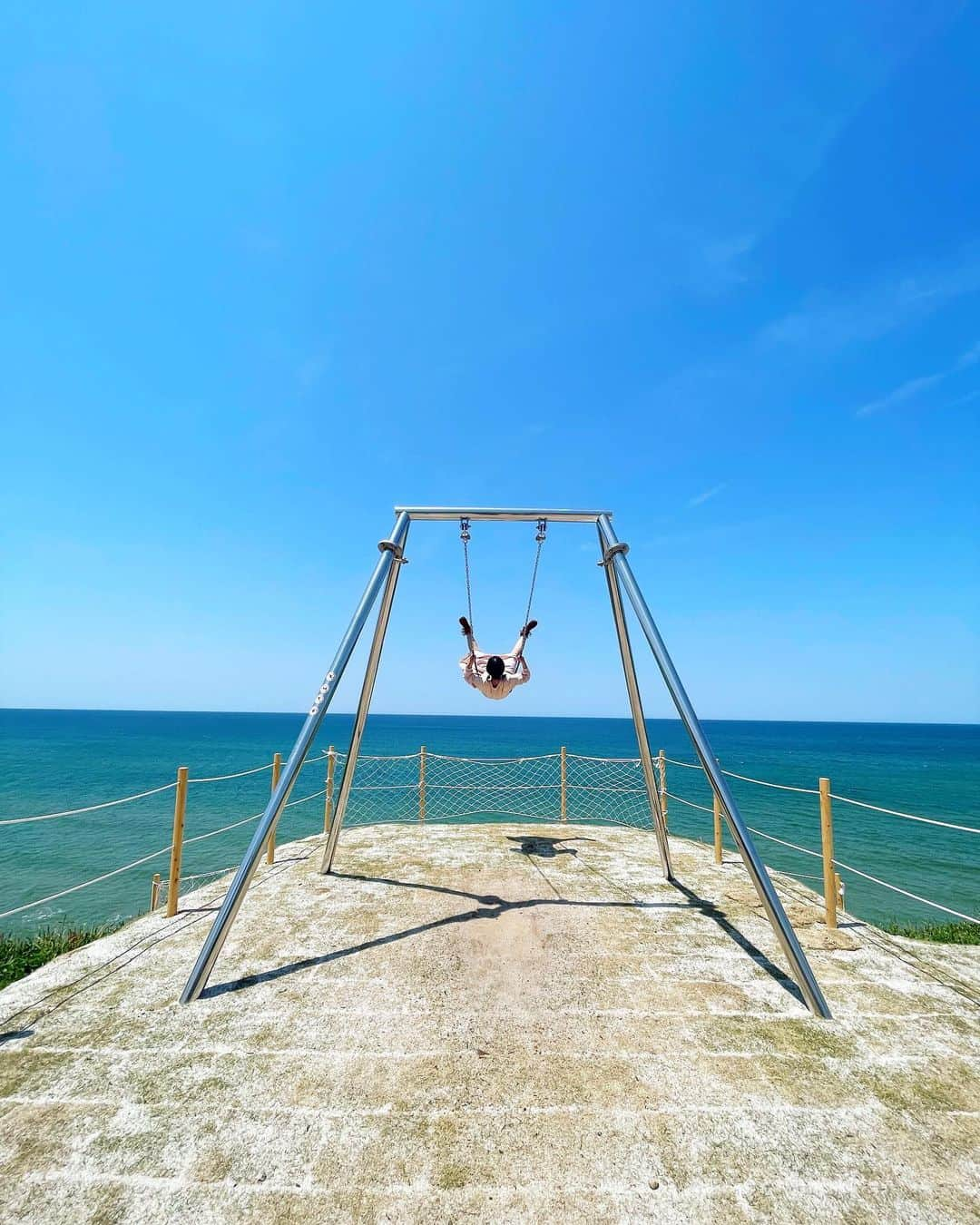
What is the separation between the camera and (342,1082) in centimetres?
227

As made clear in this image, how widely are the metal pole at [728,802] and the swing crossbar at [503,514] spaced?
49 cm

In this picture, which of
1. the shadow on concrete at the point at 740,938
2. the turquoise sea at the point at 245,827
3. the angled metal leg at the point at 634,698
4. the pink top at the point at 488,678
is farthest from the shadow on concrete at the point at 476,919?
the turquoise sea at the point at 245,827

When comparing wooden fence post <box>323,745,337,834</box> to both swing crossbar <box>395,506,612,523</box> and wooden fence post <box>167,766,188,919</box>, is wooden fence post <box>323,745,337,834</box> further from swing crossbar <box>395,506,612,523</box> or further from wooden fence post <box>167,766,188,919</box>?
swing crossbar <box>395,506,612,523</box>

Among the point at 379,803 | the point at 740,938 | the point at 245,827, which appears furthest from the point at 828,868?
the point at 379,803

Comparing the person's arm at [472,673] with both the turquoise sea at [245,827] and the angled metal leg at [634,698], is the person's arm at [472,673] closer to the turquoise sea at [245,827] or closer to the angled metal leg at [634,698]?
the angled metal leg at [634,698]

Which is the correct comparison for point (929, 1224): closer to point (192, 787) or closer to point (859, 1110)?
point (859, 1110)

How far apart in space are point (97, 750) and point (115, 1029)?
198ft

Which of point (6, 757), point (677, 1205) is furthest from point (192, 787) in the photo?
point (677, 1205)

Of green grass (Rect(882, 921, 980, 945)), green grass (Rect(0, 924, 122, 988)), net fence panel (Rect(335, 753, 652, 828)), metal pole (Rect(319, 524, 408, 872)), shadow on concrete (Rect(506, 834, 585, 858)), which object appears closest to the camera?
green grass (Rect(0, 924, 122, 988))

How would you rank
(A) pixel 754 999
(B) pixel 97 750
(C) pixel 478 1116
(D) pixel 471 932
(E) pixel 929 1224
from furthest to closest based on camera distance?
(B) pixel 97 750, (D) pixel 471 932, (A) pixel 754 999, (C) pixel 478 1116, (E) pixel 929 1224

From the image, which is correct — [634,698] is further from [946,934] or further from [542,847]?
[946,934]

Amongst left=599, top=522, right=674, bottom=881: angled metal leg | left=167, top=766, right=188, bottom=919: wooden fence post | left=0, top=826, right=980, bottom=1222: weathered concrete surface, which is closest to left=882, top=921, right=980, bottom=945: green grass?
left=0, top=826, right=980, bottom=1222: weathered concrete surface

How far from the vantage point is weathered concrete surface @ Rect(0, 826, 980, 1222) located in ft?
5.77

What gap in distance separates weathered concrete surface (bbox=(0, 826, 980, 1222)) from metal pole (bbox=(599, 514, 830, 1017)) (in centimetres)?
22
